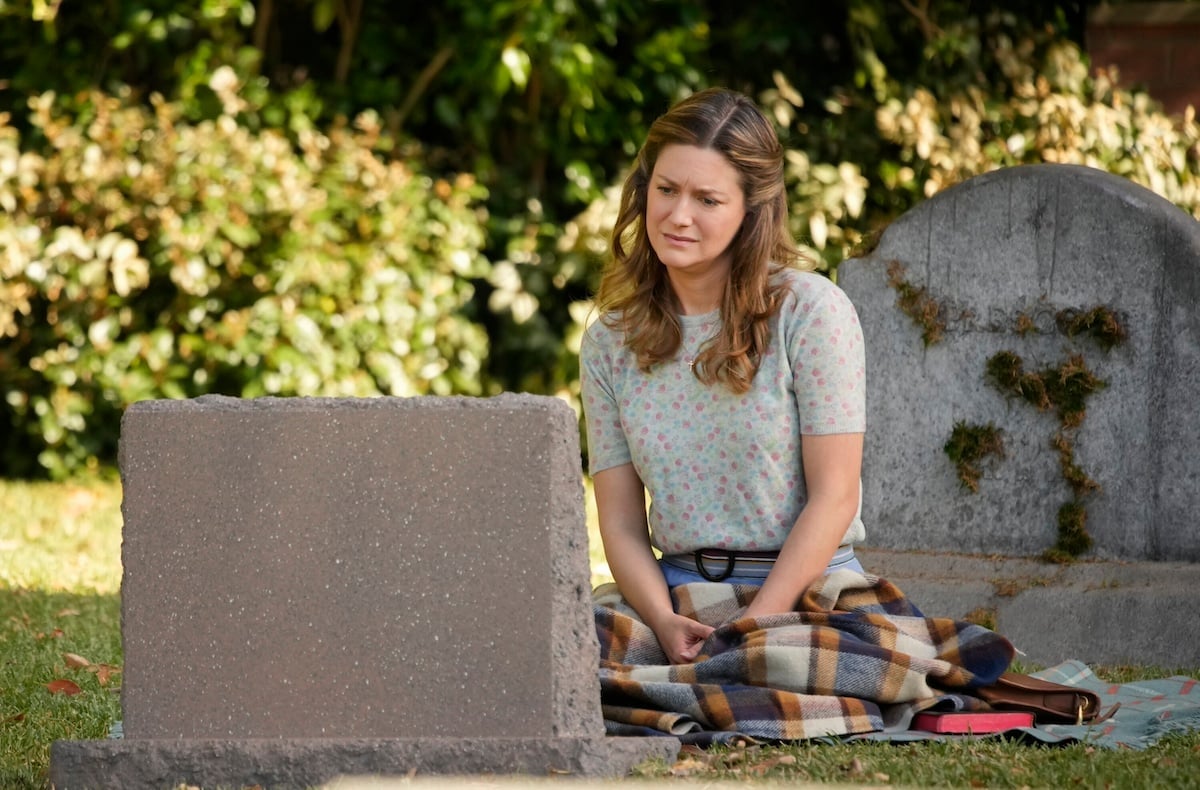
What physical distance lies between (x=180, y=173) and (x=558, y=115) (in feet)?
6.27

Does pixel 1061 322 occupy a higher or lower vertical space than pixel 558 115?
lower

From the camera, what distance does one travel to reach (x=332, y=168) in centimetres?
684

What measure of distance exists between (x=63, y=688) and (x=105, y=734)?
0.46 metres

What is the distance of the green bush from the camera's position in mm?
6551

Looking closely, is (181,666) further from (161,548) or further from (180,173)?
(180,173)

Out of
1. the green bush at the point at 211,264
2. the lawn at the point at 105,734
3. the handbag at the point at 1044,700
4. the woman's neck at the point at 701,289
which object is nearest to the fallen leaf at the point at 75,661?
the lawn at the point at 105,734

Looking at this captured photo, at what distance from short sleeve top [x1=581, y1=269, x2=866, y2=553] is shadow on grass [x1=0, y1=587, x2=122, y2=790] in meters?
1.24

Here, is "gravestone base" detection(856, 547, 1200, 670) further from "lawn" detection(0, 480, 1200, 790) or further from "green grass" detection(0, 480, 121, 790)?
"green grass" detection(0, 480, 121, 790)

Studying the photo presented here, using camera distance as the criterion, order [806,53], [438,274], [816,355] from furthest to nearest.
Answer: [806,53]
[438,274]
[816,355]

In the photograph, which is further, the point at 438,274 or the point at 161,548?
the point at 438,274

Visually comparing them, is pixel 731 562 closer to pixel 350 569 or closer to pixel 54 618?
pixel 350 569

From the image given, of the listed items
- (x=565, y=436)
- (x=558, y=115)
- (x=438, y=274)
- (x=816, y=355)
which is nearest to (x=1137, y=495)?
(x=816, y=355)

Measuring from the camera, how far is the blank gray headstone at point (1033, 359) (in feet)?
13.3

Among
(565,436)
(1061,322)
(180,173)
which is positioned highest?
(180,173)
